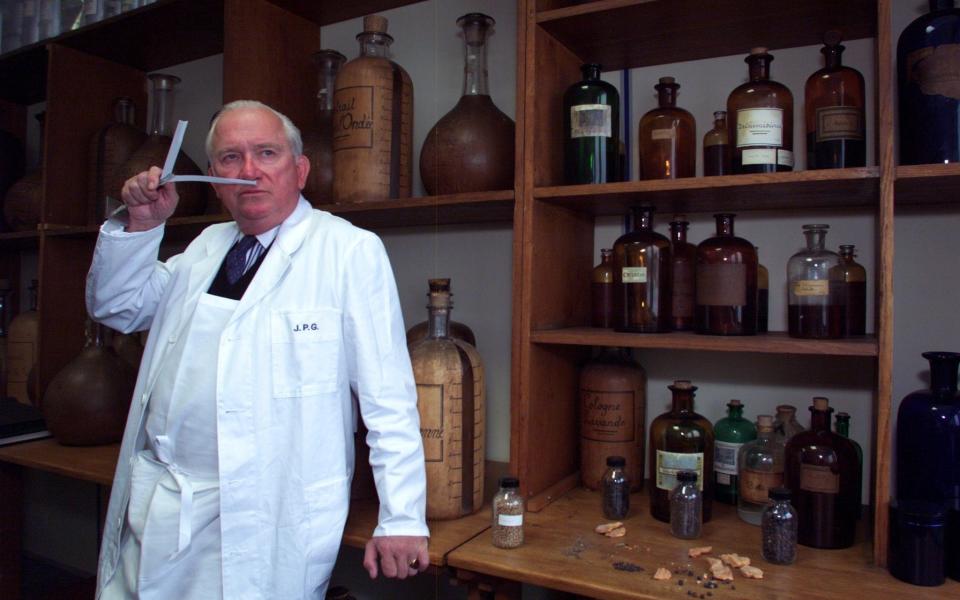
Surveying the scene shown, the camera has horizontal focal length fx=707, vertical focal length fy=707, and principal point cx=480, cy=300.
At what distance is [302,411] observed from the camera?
4.10ft

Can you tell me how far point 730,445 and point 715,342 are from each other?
271 mm

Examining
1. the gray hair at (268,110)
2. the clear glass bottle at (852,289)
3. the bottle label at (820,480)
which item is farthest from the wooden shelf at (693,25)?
the bottle label at (820,480)

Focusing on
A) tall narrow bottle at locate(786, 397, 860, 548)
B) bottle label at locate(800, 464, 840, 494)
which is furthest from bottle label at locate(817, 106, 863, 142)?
bottle label at locate(800, 464, 840, 494)

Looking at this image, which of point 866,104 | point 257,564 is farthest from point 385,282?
point 866,104

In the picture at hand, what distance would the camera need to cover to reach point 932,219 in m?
1.40

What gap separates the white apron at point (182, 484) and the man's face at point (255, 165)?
19 cm

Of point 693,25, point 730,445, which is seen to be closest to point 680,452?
point 730,445

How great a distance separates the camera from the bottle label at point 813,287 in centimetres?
126

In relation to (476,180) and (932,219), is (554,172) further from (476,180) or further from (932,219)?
(932,219)

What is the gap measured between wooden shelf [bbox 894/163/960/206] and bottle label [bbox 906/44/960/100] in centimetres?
14

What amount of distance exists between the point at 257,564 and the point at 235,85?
48.6 inches

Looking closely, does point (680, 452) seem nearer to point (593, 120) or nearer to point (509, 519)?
point (509, 519)

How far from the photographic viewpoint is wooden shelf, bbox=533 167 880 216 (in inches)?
46.8

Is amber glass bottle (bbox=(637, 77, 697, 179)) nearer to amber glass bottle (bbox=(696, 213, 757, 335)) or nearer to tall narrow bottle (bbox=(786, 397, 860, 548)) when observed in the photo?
amber glass bottle (bbox=(696, 213, 757, 335))
